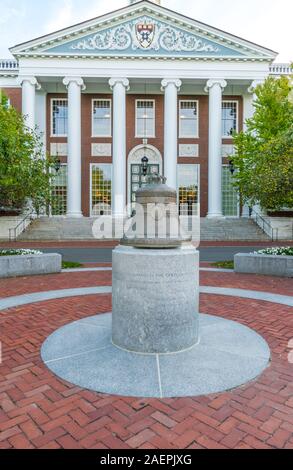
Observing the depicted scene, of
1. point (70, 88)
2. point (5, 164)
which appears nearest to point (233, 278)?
point (5, 164)

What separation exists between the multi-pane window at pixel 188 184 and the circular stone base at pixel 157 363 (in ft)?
85.4

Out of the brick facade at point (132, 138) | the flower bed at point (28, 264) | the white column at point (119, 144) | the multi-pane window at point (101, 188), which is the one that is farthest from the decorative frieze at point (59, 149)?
the flower bed at point (28, 264)

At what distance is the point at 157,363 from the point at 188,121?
1166 inches

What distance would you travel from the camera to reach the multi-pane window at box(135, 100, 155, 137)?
30.4 metres

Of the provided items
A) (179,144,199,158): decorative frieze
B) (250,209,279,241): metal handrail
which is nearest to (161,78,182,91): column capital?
(179,144,199,158): decorative frieze

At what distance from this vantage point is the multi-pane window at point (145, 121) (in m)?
30.4

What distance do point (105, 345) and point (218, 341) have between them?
146 centimetres

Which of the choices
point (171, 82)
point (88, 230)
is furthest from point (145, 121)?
point (88, 230)

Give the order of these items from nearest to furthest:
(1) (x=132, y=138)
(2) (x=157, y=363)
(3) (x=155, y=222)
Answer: (2) (x=157, y=363)
(3) (x=155, y=222)
(1) (x=132, y=138)

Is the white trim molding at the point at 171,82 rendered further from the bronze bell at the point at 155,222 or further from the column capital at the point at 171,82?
the bronze bell at the point at 155,222

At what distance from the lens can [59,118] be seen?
30.2 metres

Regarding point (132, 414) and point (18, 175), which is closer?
point (132, 414)

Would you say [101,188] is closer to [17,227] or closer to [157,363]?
[17,227]

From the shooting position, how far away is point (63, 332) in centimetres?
465
